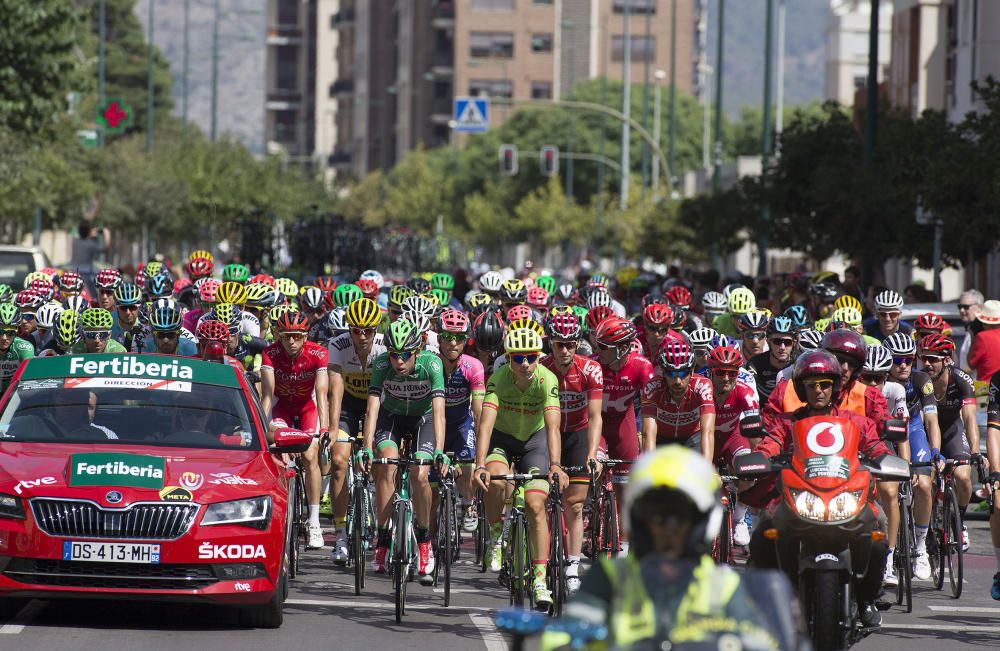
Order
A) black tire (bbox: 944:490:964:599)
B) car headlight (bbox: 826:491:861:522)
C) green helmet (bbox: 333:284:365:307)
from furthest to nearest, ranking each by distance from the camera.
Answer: green helmet (bbox: 333:284:365:307)
black tire (bbox: 944:490:964:599)
car headlight (bbox: 826:491:861:522)

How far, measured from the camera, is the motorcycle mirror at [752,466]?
9156 millimetres

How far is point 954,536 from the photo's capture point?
44.2ft

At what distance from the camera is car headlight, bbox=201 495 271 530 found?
1061 cm

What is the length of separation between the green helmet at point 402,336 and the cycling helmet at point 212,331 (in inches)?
80.4

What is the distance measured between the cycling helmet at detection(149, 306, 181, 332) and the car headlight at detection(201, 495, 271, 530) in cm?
405

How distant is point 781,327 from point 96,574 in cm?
573

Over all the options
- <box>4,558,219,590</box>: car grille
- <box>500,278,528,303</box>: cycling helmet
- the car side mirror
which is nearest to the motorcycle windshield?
the car side mirror

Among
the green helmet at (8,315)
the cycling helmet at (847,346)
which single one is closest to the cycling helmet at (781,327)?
the cycling helmet at (847,346)

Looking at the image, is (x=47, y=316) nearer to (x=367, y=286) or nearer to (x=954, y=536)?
(x=367, y=286)

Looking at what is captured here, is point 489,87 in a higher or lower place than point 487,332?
higher

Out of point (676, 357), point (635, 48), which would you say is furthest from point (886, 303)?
point (635, 48)

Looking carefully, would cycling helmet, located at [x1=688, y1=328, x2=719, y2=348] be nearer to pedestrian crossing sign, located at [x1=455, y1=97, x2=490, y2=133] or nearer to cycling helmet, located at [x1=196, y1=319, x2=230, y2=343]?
cycling helmet, located at [x1=196, y1=319, x2=230, y2=343]

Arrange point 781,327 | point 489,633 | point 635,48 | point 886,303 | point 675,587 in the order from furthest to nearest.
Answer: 1. point 635,48
2. point 886,303
3. point 781,327
4. point 489,633
5. point 675,587

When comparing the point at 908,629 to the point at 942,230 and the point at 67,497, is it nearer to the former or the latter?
the point at 67,497
